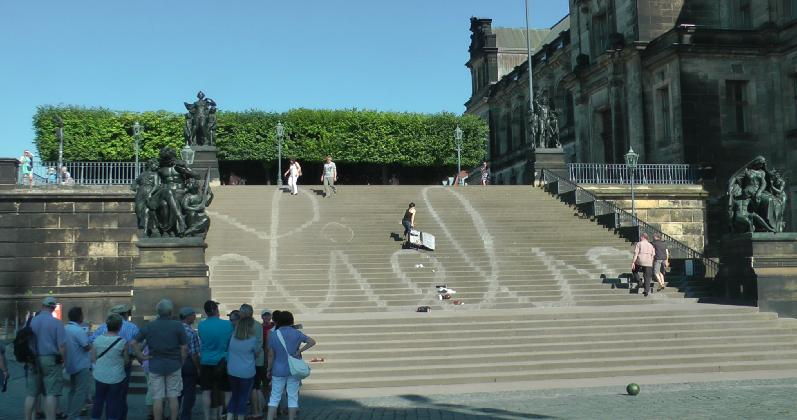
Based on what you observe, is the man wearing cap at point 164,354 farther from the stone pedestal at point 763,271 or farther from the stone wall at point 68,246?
the stone wall at point 68,246

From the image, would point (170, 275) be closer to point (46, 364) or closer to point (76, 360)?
point (76, 360)

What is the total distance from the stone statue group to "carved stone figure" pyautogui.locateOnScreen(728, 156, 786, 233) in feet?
43.0

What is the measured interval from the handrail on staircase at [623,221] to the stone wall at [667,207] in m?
1.59

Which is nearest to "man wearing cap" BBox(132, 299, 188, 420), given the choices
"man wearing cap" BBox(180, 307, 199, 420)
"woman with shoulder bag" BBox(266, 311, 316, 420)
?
"man wearing cap" BBox(180, 307, 199, 420)

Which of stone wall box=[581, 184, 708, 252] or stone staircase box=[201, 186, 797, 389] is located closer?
stone staircase box=[201, 186, 797, 389]

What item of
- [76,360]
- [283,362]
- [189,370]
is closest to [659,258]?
[283,362]

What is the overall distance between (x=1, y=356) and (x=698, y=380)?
429 inches

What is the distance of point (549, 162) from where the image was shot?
3241cm

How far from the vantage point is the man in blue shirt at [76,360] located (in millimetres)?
10523

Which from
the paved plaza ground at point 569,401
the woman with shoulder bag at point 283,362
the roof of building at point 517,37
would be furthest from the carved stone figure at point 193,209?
the roof of building at point 517,37

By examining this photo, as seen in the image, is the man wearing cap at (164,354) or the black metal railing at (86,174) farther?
the black metal railing at (86,174)

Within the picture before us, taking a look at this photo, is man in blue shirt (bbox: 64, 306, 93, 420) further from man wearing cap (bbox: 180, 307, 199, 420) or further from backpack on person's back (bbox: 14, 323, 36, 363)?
man wearing cap (bbox: 180, 307, 199, 420)

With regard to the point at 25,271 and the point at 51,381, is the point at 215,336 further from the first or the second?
the point at 25,271

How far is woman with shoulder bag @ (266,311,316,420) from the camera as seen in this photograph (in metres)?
9.82
